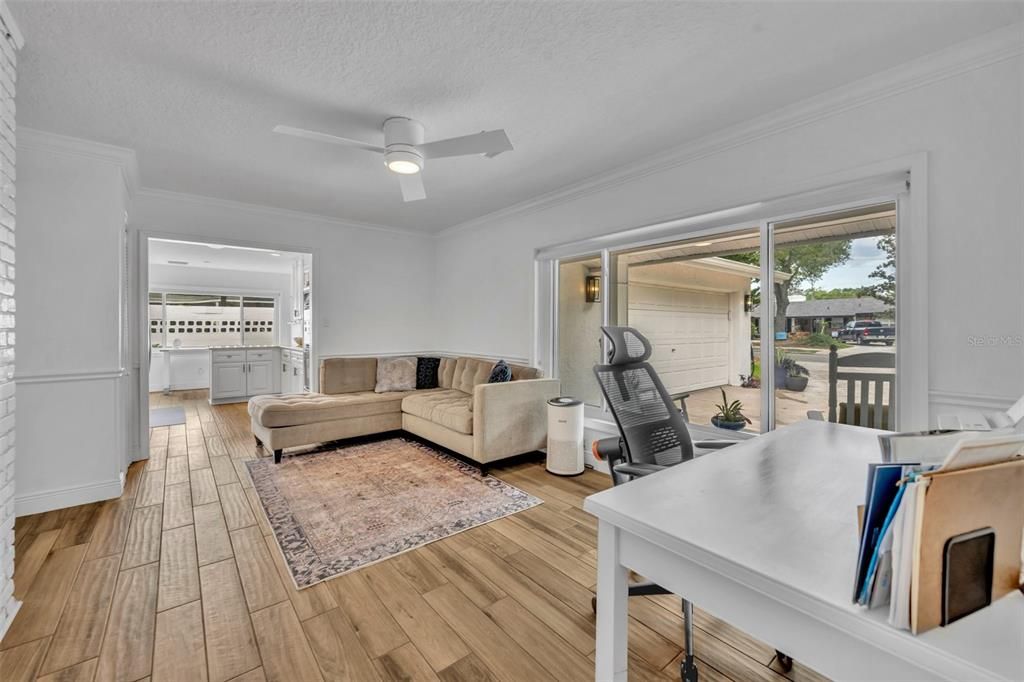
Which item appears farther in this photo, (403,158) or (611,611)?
(403,158)

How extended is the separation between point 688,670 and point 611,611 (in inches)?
31.4

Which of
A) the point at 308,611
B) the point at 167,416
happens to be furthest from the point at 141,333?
the point at 308,611

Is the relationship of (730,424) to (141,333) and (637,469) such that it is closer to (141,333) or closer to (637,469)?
(637,469)

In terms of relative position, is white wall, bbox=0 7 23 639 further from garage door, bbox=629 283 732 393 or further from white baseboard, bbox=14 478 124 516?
garage door, bbox=629 283 732 393

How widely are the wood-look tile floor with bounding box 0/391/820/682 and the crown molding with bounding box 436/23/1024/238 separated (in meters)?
2.62

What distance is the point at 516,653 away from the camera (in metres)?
1.64

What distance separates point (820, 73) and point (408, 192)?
250 cm

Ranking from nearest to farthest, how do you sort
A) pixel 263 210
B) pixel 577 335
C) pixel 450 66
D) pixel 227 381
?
1. pixel 450 66
2. pixel 577 335
3. pixel 263 210
4. pixel 227 381

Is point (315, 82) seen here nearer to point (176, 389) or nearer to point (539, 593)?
point (539, 593)

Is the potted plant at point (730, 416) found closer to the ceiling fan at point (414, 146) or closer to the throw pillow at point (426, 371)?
the ceiling fan at point (414, 146)

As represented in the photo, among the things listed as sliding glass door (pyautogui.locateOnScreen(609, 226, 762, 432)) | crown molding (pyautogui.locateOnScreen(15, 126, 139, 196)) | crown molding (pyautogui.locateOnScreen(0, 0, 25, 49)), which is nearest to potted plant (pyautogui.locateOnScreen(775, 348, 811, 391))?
sliding glass door (pyautogui.locateOnScreen(609, 226, 762, 432))

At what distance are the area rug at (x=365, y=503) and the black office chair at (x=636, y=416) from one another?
3.85 ft

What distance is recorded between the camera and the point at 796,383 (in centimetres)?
279

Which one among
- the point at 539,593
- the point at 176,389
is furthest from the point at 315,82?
the point at 176,389
